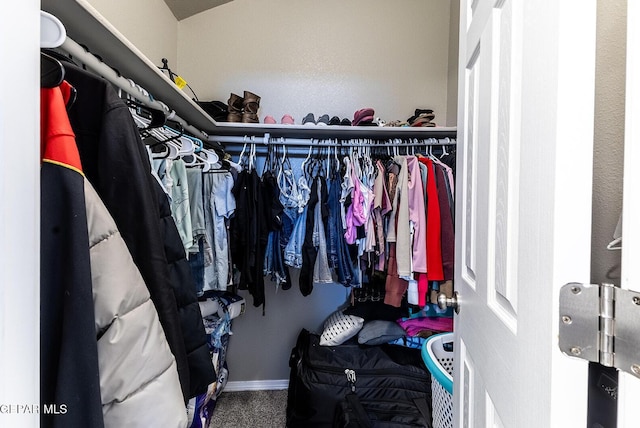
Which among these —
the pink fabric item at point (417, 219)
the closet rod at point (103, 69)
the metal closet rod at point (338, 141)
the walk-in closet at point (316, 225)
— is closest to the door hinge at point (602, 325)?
the walk-in closet at point (316, 225)

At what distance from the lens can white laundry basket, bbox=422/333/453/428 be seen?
86cm

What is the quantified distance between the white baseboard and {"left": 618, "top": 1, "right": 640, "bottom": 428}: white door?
2.06 metres

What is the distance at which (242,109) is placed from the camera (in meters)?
1.72

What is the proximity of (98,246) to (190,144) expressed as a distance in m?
0.70

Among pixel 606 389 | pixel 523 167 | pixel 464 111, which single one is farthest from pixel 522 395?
pixel 464 111

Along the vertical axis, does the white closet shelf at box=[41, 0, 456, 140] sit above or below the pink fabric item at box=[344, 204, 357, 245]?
above

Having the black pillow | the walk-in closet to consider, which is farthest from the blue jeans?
the black pillow

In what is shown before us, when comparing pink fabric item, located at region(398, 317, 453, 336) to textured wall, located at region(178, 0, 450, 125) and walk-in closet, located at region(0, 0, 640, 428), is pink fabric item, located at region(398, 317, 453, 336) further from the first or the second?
textured wall, located at region(178, 0, 450, 125)

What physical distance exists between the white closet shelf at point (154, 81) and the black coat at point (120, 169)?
217 mm

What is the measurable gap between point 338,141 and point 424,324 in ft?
4.04

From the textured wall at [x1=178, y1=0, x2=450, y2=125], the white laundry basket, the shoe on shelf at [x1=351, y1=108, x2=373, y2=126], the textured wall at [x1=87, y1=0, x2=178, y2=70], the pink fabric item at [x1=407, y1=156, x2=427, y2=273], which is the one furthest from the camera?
the textured wall at [x1=178, y1=0, x2=450, y2=125]

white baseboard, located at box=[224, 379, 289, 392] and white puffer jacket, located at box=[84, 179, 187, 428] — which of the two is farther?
white baseboard, located at box=[224, 379, 289, 392]

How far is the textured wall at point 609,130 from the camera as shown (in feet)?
1.09

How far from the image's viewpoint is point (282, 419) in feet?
5.54
